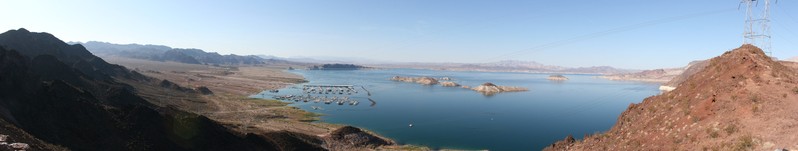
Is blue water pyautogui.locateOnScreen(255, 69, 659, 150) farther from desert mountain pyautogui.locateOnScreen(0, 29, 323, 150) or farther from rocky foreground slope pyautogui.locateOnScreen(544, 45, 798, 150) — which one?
rocky foreground slope pyautogui.locateOnScreen(544, 45, 798, 150)

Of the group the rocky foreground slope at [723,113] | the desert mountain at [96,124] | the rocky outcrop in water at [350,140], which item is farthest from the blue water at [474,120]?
the rocky foreground slope at [723,113]

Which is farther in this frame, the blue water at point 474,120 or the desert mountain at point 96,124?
the blue water at point 474,120

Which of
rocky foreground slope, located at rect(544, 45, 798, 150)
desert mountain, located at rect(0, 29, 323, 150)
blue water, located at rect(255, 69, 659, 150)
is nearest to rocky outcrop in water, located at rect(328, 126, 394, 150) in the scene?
blue water, located at rect(255, 69, 659, 150)

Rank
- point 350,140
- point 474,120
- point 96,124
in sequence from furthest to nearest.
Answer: point 474,120, point 350,140, point 96,124

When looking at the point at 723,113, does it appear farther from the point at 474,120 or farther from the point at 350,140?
the point at 474,120

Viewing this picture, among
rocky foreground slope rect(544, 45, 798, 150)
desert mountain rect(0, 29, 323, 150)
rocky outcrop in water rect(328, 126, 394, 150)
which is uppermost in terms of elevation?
rocky foreground slope rect(544, 45, 798, 150)

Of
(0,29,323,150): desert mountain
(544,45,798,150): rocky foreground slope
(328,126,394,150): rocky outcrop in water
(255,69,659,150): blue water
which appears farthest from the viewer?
(255,69,659,150): blue water

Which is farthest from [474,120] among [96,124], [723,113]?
[723,113]

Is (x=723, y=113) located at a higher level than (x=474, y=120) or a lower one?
higher

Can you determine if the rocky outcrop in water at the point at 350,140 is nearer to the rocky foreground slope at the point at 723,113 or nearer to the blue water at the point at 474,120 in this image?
the blue water at the point at 474,120

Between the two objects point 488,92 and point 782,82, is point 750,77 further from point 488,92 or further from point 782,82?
point 488,92
